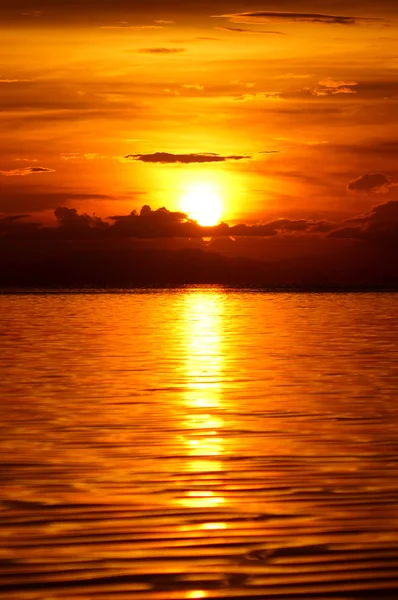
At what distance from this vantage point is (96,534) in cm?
1025

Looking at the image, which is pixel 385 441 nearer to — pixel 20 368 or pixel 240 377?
pixel 240 377

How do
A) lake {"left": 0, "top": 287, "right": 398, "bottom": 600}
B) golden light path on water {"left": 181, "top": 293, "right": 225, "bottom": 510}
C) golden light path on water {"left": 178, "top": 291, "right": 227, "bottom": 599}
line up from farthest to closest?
golden light path on water {"left": 181, "top": 293, "right": 225, "bottom": 510}
golden light path on water {"left": 178, "top": 291, "right": 227, "bottom": 599}
lake {"left": 0, "top": 287, "right": 398, "bottom": 600}

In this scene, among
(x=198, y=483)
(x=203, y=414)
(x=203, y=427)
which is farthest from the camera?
(x=203, y=414)

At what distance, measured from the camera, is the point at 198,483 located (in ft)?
41.8

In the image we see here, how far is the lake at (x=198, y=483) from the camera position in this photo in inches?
356

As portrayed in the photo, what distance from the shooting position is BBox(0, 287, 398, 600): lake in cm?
905

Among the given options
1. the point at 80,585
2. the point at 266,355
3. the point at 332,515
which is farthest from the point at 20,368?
the point at 80,585

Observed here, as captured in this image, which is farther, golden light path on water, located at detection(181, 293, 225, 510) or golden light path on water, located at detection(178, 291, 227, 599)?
golden light path on water, located at detection(181, 293, 225, 510)

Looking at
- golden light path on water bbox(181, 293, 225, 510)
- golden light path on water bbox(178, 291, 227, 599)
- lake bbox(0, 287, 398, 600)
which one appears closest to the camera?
lake bbox(0, 287, 398, 600)

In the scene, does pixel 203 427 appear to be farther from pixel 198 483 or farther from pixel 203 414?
pixel 198 483

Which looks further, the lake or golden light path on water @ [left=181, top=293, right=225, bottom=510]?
golden light path on water @ [left=181, top=293, right=225, bottom=510]

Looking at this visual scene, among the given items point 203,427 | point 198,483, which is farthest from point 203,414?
point 198,483

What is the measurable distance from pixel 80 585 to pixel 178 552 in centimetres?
111

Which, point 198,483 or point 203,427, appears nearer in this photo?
point 198,483
